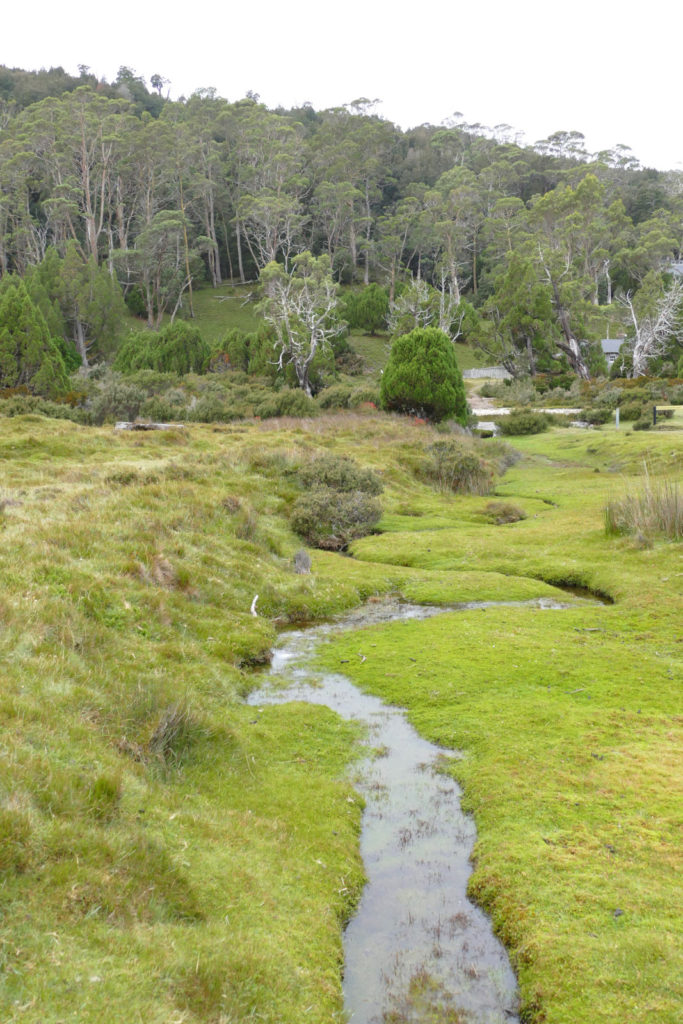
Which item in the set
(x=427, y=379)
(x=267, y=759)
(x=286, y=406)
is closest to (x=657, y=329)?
(x=427, y=379)

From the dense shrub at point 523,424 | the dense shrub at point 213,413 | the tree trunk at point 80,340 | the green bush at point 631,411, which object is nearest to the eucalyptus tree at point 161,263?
the tree trunk at point 80,340

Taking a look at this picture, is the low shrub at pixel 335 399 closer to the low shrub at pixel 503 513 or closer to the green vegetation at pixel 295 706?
the green vegetation at pixel 295 706

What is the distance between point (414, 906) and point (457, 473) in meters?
18.8

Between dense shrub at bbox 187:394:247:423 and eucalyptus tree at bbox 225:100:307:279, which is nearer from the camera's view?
dense shrub at bbox 187:394:247:423

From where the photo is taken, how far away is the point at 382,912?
5.14 m

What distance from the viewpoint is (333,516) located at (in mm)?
17016

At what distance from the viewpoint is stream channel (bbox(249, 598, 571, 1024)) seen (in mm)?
4340

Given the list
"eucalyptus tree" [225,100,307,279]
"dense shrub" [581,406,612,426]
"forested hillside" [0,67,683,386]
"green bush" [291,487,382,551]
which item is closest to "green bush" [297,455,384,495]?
"green bush" [291,487,382,551]

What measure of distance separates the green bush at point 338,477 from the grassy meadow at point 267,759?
395 cm

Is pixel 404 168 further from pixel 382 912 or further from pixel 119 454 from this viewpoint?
pixel 382 912

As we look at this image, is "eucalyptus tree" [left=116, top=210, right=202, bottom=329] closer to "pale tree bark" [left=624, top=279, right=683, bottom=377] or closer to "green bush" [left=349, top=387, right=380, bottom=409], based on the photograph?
"green bush" [left=349, top=387, right=380, bottom=409]

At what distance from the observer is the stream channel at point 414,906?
4340 mm

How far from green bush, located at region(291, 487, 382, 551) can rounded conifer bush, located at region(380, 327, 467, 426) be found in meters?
15.6

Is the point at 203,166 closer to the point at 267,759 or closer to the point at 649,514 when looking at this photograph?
the point at 649,514
